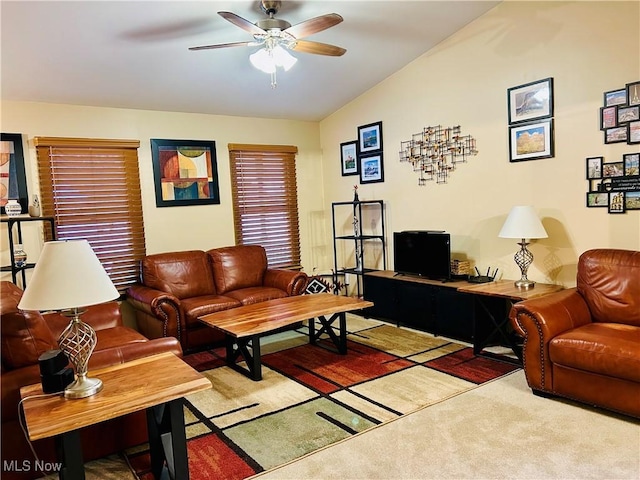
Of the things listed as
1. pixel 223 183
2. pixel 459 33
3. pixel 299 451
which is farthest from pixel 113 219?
pixel 459 33

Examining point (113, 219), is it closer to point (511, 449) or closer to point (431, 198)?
point (431, 198)

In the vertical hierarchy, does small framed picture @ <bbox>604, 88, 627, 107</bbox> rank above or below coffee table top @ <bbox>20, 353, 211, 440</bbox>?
above

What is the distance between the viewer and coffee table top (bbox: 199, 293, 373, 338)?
342 cm

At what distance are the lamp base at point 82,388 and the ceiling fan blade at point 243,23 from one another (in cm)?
207

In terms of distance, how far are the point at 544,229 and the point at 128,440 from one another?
134 inches

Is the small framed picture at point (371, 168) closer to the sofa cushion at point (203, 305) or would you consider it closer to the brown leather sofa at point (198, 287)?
the brown leather sofa at point (198, 287)

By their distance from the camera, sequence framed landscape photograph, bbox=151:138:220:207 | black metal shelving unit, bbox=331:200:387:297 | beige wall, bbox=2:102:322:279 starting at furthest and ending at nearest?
black metal shelving unit, bbox=331:200:387:297 → framed landscape photograph, bbox=151:138:220:207 → beige wall, bbox=2:102:322:279

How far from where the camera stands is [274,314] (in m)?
3.74

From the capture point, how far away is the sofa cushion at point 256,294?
468 centimetres

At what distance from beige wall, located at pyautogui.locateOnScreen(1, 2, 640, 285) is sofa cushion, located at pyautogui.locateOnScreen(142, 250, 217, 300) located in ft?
1.05

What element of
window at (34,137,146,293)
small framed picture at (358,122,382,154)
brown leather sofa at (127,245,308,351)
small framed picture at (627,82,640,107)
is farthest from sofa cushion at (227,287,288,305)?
small framed picture at (627,82,640,107)

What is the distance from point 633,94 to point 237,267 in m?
4.00

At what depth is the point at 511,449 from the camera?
2426 mm

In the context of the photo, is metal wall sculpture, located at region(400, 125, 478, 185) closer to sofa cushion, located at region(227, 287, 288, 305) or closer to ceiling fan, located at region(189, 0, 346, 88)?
ceiling fan, located at region(189, 0, 346, 88)
